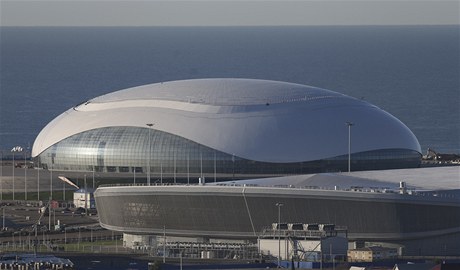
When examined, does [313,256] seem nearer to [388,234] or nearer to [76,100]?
[388,234]

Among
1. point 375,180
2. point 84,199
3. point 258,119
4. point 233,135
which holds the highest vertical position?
point 258,119

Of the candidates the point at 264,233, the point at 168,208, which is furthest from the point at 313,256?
the point at 168,208

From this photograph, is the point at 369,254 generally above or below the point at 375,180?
below

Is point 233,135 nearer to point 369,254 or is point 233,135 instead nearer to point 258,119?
point 258,119

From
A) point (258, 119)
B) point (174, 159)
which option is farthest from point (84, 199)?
point (258, 119)

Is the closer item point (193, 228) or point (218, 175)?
point (193, 228)
